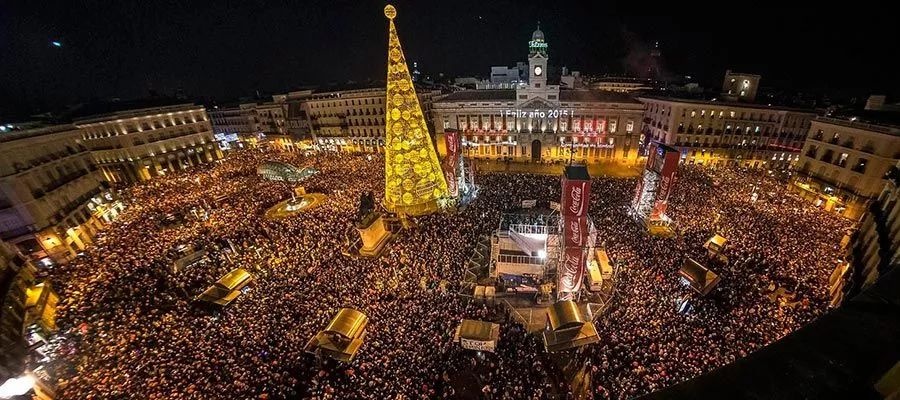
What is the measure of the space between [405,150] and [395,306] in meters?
13.3

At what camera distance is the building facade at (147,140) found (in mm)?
46281

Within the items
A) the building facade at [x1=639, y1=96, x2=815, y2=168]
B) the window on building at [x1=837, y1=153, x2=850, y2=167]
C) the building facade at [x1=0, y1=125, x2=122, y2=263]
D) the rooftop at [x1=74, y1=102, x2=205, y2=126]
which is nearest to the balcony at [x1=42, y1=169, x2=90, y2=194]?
the building facade at [x1=0, y1=125, x2=122, y2=263]

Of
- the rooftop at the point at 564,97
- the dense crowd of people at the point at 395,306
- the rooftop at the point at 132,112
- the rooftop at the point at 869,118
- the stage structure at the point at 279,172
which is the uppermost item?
the rooftop at the point at 132,112

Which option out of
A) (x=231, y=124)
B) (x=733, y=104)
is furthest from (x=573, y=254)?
(x=231, y=124)

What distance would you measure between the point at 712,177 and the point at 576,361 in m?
32.7

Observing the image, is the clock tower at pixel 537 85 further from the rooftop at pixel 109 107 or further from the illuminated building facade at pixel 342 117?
the rooftop at pixel 109 107

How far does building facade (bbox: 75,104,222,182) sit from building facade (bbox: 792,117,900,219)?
83.5 meters

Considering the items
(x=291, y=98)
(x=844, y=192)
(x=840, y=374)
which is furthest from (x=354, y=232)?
(x=291, y=98)

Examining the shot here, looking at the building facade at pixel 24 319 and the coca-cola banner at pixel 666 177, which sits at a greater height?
the coca-cola banner at pixel 666 177

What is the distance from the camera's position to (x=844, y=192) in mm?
30641

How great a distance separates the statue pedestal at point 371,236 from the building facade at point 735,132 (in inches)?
1716

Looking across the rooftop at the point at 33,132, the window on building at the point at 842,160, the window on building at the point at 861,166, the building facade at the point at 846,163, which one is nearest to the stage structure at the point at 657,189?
the building facade at the point at 846,163

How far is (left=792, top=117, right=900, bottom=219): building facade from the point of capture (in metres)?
28.3

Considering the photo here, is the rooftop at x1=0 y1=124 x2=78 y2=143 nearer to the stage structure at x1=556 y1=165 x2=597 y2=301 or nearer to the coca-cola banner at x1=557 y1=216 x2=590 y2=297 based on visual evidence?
the stage structure at x1=556 y1=165 x2=597 y2=301
